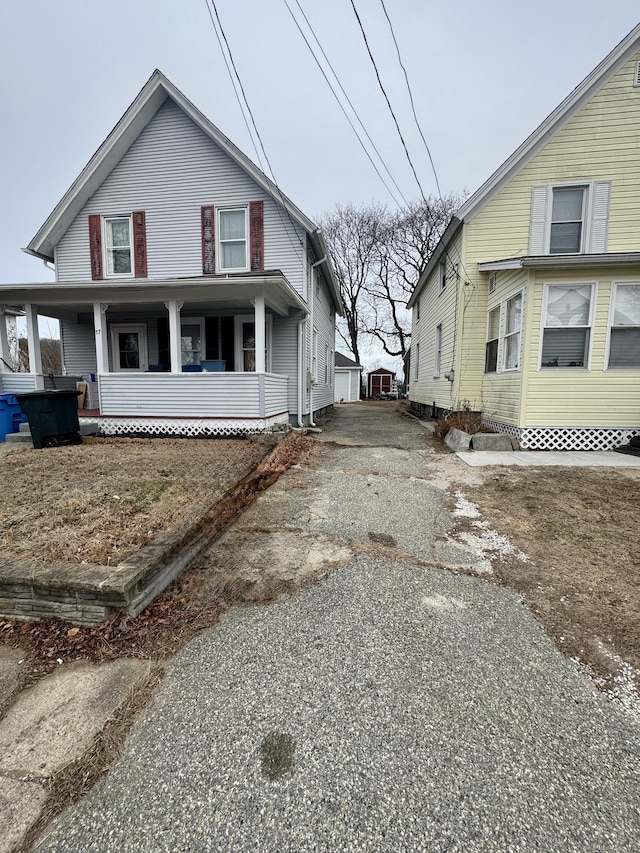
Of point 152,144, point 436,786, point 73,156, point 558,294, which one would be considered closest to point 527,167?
point 558,294

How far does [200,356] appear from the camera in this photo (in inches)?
425

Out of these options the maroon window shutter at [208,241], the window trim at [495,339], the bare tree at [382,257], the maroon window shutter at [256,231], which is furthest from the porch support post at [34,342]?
the bare tree at [382,257]

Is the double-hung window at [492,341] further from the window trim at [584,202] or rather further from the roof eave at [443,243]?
the roof eave at [443,243]

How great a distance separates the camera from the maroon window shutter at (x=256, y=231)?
10.0 metres

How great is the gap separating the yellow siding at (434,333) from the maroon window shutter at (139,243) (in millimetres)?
8146

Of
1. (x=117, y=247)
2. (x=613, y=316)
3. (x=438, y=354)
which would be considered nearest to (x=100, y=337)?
(x=117, y=247)

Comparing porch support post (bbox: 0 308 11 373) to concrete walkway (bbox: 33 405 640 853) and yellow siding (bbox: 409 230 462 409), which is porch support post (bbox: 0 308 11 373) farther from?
yellow siding (bbox: 409 230 462 409)

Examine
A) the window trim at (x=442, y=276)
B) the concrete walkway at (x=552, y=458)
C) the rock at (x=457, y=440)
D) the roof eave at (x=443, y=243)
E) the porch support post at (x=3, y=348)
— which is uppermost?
the roof eave at (x=443, y=243)

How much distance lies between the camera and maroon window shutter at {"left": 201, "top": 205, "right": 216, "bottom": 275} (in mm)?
10266

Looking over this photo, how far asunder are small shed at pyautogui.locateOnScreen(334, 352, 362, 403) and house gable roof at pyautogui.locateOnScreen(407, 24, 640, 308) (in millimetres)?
20407

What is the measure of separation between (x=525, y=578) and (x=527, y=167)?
9506mm

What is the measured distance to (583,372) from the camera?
7.39 m

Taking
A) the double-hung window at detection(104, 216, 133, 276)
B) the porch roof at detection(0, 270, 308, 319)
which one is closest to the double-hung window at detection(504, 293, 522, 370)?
the porch roof at detection(0, 270, 308, 319)

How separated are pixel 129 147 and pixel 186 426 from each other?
7.81m
